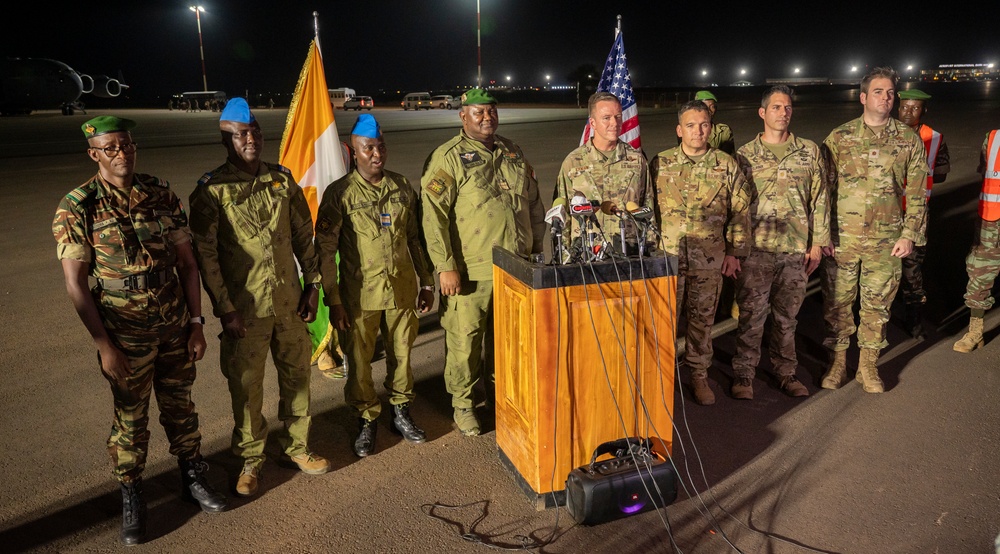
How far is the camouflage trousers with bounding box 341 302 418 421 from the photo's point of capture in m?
3.83

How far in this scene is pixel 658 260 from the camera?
3113mm

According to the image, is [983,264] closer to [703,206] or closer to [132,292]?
[703,206]

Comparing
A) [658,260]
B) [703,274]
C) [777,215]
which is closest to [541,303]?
[658,260]

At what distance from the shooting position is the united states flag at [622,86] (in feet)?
20.4

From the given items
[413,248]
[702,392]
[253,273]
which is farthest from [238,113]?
[702,392]

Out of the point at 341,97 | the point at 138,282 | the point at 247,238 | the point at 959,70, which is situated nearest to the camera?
the point at 138,282

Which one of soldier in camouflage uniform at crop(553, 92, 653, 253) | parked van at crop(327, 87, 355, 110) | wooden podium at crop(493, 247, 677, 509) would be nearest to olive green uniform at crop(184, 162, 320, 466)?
wooden podium at crop(493, 247, 677, 509)

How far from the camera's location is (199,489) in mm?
3328

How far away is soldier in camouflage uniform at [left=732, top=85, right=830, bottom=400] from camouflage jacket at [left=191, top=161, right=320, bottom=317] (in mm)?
2757

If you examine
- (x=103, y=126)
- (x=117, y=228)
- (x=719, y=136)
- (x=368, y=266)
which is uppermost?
(x=103, y=126)

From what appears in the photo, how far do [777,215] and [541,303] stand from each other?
7.03 ft

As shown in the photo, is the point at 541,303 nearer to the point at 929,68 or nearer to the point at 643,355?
the point at 643,355

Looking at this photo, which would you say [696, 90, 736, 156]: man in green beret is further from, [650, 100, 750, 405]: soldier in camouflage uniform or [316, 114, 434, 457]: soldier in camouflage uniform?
[316, 114, 434, 457]: soldier in camouflage uniform

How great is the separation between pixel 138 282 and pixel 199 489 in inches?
41.7
